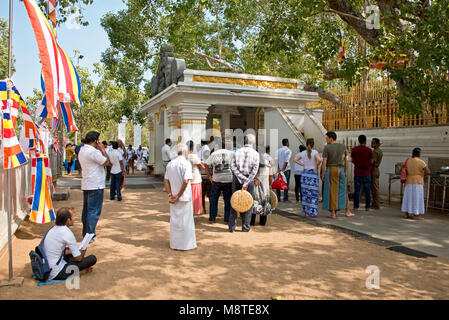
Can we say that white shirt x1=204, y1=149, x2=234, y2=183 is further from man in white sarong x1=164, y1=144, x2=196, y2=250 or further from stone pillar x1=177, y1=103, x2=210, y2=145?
stone pillar x1=177, y1=103, x2=210, y2=145

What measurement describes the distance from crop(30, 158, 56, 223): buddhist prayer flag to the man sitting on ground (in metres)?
2.04

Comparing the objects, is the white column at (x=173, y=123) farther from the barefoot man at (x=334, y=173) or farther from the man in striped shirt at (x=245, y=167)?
the man in striped shirt at (x=245, y=167)

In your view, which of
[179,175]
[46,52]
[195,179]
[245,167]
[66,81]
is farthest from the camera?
[195,179]

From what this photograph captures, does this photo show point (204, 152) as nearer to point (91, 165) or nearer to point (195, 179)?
point (195, 179)

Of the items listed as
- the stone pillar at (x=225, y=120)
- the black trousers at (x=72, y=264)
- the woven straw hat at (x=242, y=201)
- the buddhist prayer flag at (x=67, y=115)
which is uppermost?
the stone pillar at (x=225, y=120)

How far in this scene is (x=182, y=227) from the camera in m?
5.47

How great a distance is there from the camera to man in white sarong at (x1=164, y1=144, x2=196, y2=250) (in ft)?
17.9

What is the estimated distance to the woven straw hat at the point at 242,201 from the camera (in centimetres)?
639

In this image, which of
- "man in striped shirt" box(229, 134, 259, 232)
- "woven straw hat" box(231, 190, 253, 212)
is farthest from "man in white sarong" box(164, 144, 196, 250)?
"man in striped shirt" box(229, 134, 259, 232)

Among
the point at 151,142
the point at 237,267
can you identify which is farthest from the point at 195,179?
the point at 151,142

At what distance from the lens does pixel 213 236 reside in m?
6.36

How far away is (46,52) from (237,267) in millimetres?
3595

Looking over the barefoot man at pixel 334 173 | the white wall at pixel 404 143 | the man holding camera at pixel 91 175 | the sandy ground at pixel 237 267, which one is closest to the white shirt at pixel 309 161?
the barefoot man at pixel 334 173
